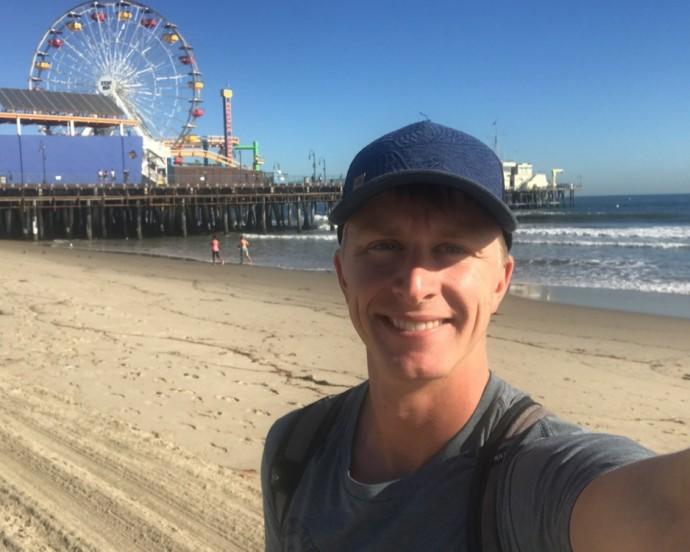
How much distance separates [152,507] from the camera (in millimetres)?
3350

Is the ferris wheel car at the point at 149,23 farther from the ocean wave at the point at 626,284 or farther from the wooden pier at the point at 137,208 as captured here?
the ocean wave at the point at 626,284

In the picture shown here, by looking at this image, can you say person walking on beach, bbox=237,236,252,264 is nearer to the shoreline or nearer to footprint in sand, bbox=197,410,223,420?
A: the shoreline

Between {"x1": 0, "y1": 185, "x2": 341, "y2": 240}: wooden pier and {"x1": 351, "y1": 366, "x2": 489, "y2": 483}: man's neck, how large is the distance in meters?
38.7

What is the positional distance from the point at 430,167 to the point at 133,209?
46520 mm

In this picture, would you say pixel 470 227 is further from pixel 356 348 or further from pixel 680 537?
pixel 356 348

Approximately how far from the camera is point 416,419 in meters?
1.12

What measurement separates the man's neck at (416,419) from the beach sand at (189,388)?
215 centimetres

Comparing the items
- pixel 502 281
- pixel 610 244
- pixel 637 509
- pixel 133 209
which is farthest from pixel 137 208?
pixel 637 509

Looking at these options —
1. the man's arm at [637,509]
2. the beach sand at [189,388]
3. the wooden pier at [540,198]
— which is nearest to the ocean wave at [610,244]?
the beach sand at [189,388]

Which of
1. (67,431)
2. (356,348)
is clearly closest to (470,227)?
(67,431)

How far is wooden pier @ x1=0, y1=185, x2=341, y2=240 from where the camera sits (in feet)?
121

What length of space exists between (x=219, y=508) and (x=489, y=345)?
6344mm

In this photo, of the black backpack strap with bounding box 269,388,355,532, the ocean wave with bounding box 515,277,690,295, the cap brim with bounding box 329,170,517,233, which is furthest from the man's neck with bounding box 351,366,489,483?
the ocean wave with bounding box 515,277,690,295

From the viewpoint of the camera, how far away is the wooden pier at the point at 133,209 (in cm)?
3703
